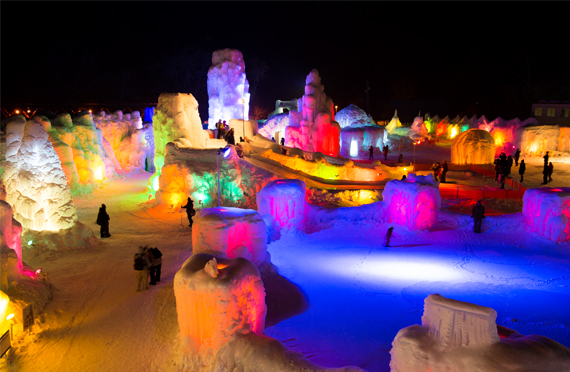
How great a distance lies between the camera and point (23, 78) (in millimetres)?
35781

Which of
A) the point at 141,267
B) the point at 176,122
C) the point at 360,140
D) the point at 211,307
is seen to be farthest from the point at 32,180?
the point at 360,140

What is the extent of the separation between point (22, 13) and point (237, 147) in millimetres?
26047

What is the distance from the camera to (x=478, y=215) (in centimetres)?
1209

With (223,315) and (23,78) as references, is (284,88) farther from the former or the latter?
(223,315)

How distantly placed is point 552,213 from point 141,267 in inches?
404

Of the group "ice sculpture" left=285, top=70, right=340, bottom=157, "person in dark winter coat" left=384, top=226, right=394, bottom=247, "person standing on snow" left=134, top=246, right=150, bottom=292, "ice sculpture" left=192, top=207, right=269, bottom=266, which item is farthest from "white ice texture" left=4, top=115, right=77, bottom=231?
"ice sculpture" left=285, top=70, right=340, bottom=157

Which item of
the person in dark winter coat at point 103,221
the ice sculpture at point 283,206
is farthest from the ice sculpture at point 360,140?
the person in dark winter coat at point 103,221

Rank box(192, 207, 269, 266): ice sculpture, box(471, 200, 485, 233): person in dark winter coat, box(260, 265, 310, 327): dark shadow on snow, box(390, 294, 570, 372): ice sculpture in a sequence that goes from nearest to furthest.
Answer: box(390, 294, 570, 372): ice sculpture, box(260, 265, 310, 327): dark shadow on snow, box(192, 207, 269, 266): ice sculpture, box(471, 200, 485, 233): person in dark winter coat

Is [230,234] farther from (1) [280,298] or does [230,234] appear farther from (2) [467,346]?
(2) [467,346]

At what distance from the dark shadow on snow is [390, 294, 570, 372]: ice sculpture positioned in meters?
3.60

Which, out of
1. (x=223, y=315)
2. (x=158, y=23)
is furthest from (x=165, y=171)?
(x=158, y=23)

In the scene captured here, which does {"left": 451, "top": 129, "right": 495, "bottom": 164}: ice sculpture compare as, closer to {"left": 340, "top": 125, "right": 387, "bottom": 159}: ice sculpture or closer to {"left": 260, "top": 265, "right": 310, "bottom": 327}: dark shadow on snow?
{"left": 340, "top": 125, "right": 387, "bottom": 159}: ice sculpture

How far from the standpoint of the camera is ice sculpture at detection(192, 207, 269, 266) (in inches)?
354

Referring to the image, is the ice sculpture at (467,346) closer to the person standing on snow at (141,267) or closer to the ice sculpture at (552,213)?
the person standing on snow at (141,267)
